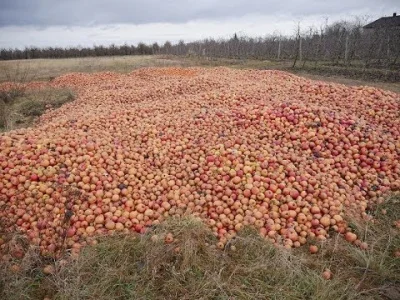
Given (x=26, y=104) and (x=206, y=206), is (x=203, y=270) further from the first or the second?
(x=26, y=104)

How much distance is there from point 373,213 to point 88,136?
4.41 m

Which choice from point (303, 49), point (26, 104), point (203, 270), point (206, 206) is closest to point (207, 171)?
point (206, 206)

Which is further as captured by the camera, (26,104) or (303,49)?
(303,49)

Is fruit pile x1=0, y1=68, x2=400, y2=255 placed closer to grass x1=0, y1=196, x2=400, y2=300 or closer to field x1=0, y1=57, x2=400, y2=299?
field x1=0, y1=57, x2=400, y2=299

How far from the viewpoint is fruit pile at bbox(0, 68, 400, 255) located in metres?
3.74

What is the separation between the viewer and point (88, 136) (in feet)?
16.7

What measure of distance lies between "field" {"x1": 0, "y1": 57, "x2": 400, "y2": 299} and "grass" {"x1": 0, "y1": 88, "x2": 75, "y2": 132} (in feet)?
13.2

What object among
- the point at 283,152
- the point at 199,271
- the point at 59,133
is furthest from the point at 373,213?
the point at 59,133

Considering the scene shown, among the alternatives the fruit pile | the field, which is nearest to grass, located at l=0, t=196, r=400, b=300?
the field

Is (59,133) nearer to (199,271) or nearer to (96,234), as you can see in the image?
(96,234)

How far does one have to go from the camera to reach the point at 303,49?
31.1 metres

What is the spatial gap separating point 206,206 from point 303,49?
3113 centimetres

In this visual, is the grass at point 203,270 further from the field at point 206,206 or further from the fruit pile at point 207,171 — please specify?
the fruit pile at point 207,171

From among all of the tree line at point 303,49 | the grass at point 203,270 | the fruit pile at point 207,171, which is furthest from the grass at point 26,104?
the tree line at point 303,49
